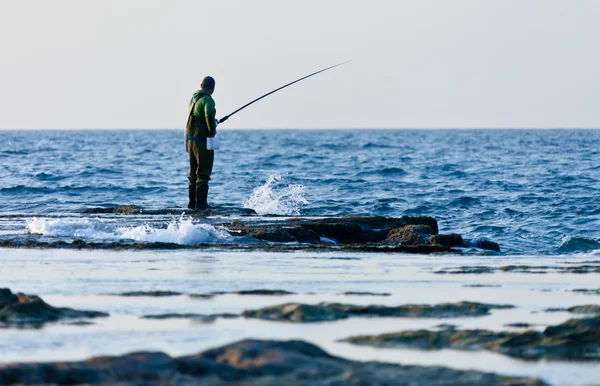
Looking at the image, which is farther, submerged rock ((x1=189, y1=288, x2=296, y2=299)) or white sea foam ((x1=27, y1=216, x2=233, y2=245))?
white sea foam ((x1=27, y1=216, x2=233, y2=245))

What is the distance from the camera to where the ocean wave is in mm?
13906

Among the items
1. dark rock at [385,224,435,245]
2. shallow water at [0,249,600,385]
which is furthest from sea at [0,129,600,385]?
dark rock at [385,224,435,245]

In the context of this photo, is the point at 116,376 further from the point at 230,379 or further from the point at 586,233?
the point at 586,233

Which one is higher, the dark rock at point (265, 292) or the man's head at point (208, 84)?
the man's head at point (208, 84)

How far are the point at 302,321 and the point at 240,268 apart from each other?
2539 millimetres

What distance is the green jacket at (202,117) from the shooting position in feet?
45.1

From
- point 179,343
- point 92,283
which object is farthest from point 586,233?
point 179,343

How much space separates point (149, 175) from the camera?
31.6m

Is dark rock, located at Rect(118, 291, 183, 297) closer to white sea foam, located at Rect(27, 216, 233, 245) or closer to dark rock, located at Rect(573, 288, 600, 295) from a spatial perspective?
dark rock, located at Rect(573, 288, 600, 295)

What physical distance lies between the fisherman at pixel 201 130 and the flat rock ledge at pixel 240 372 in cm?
941

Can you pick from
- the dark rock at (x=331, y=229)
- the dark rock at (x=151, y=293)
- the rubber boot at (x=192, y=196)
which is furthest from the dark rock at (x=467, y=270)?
the rubber boot at (x=192, y=196)

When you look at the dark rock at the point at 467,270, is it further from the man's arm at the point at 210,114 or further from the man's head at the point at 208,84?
the man's head at the point at 208,84

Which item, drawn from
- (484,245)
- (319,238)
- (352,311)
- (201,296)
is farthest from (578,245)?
(352,311)

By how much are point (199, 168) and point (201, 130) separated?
502 millimetres
